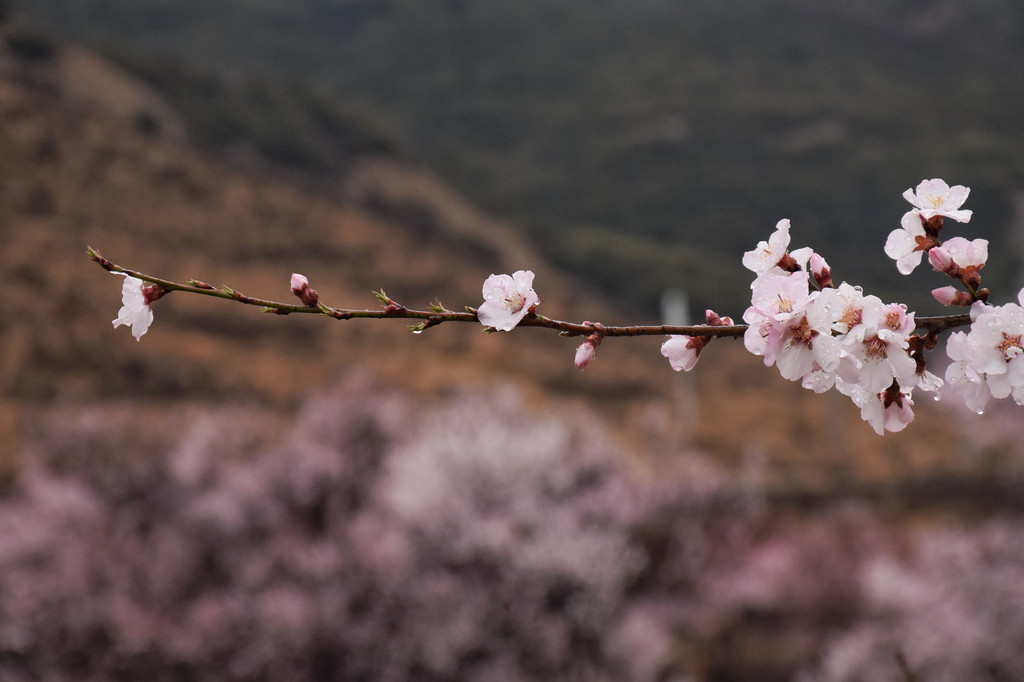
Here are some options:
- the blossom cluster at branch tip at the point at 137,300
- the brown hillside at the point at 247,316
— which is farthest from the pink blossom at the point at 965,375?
the brown hillside at the point at 247,316

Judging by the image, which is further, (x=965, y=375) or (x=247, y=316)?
(x=247, y=316)

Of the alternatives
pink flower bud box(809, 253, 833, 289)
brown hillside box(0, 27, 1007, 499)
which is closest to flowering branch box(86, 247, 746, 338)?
pink flower bud box(809, 253, 833, 289)

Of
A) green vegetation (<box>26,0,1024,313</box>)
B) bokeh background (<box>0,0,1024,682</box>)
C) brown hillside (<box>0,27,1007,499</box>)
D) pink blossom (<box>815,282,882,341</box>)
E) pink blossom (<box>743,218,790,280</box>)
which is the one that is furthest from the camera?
green vegetation (<box>26,0,1024,313</box>)

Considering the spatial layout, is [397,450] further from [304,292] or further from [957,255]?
[957,255]

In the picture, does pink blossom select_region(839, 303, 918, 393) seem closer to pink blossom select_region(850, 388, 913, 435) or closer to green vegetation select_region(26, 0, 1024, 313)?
pink blossom select_region(850, 388, 913, 435)

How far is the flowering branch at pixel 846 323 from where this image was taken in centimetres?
96

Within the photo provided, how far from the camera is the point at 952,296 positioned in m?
1.06

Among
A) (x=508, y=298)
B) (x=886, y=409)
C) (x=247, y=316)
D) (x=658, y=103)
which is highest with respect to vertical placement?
(x=658, y=103)

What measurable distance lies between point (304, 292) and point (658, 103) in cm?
9408

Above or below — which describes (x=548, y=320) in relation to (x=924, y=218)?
below

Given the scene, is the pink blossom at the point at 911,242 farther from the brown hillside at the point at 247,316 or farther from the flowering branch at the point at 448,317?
the brown hillside at the point at 247,316

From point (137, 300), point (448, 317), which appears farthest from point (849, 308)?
point (137, 300)

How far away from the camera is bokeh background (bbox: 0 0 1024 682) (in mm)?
7340

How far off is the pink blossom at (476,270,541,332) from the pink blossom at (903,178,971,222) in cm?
56
